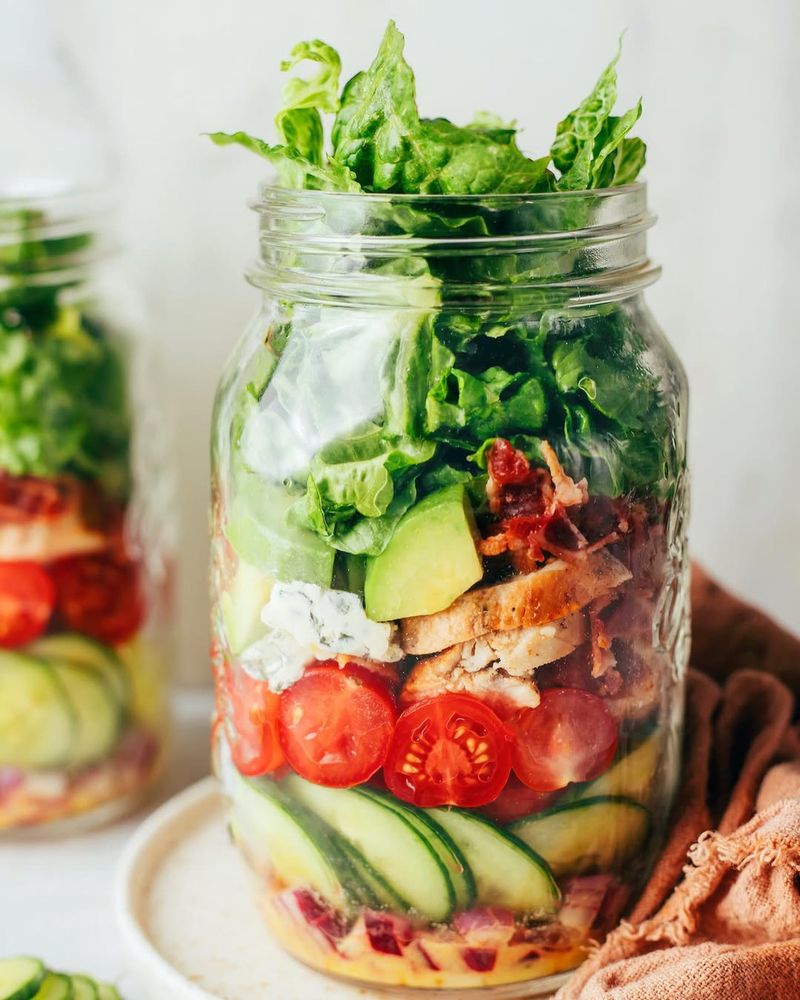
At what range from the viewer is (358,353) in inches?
36.7

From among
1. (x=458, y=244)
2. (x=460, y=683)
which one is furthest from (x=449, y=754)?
(x=458, y=244)

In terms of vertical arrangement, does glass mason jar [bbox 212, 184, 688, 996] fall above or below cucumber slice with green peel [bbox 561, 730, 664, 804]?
above

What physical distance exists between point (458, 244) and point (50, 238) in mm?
668

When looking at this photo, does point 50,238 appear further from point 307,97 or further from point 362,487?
point 362,487

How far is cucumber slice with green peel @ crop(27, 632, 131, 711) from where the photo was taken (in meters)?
1.37

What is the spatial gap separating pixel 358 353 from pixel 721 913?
52 cm

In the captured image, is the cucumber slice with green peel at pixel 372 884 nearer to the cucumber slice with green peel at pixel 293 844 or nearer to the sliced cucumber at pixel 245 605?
the cucumber slice with green peel at pixel 293 844

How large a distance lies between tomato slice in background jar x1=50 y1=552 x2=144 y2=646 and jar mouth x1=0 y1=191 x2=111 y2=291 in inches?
12.4

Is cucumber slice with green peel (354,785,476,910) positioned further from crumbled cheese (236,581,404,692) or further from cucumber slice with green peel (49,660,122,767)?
cucumber slice with green peel (49,660,122,767)

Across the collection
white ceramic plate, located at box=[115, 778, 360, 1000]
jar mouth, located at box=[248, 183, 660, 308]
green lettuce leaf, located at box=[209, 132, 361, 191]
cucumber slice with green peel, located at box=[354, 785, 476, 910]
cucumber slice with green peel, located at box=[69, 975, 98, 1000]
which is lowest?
A: cucumber slice with green peel, located at box=[69, 975, 98, 1000]

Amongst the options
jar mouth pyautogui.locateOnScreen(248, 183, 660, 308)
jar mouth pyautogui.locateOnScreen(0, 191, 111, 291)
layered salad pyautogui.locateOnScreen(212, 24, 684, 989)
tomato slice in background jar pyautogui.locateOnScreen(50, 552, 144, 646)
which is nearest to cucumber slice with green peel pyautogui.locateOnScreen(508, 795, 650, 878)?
layered salad pyautogui.locateOnScreen(212, 24, 684, 989)

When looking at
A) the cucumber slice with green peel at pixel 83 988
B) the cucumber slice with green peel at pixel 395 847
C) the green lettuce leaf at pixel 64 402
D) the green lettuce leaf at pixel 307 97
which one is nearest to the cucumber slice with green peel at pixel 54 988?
the cucumber slice with green peel at pixel 83 988

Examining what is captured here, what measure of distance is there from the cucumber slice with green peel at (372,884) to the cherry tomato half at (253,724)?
0.31 feet

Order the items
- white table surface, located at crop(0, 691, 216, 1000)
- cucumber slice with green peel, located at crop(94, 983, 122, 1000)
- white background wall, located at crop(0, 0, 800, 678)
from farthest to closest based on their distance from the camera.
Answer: white background wall, located at crop(0, 0, 800, 678) < white table surface, located at crop(0, 691, 216, 1000) < cucumber slice with green peel, located at crop(94, 983, 122, 1000)
